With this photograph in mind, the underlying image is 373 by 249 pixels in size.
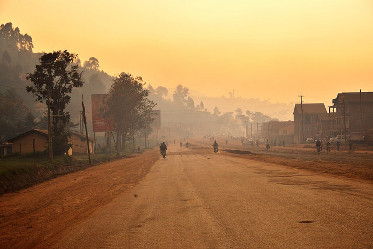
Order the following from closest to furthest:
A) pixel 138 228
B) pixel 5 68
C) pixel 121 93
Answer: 1. pixel 138 228
2. pixel 121 93
3. pixel 5 68

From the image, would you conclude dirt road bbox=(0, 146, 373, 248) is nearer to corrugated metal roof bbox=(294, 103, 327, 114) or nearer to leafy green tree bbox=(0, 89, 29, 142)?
leafy green tree bbox=(0, 89, 29, 142)

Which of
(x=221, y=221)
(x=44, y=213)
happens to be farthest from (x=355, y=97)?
(x=221, y=221)

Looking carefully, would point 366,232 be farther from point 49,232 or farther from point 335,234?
point 49,232

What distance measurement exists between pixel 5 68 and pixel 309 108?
5057 inches

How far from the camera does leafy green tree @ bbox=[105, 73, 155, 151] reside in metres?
91.1

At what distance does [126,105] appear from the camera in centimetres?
9312

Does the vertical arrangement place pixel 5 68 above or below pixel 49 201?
above

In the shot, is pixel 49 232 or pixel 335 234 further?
pixel 49 232

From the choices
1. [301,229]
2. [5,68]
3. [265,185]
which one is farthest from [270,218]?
[5,68]

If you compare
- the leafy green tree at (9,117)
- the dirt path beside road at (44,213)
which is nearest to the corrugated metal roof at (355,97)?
the leafy green tree at (9,117)

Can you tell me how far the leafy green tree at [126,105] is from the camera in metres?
91.1

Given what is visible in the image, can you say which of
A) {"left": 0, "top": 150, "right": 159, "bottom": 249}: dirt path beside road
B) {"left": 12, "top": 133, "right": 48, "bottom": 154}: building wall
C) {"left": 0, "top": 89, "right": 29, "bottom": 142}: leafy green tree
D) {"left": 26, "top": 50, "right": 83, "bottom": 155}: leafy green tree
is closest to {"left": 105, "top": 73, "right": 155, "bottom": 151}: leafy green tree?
{"left": 0, "top": 89, "right": 29, "bottom": 142}: leafy green tree

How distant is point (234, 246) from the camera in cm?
816

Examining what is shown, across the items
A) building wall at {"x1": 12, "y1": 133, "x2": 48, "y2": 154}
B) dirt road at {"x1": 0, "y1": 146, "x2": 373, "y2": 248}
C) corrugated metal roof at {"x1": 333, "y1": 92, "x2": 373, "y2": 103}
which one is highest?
corrugated metal roof at {"x1": 333, "y1": 92, "x2": 373, "y2": 103}
